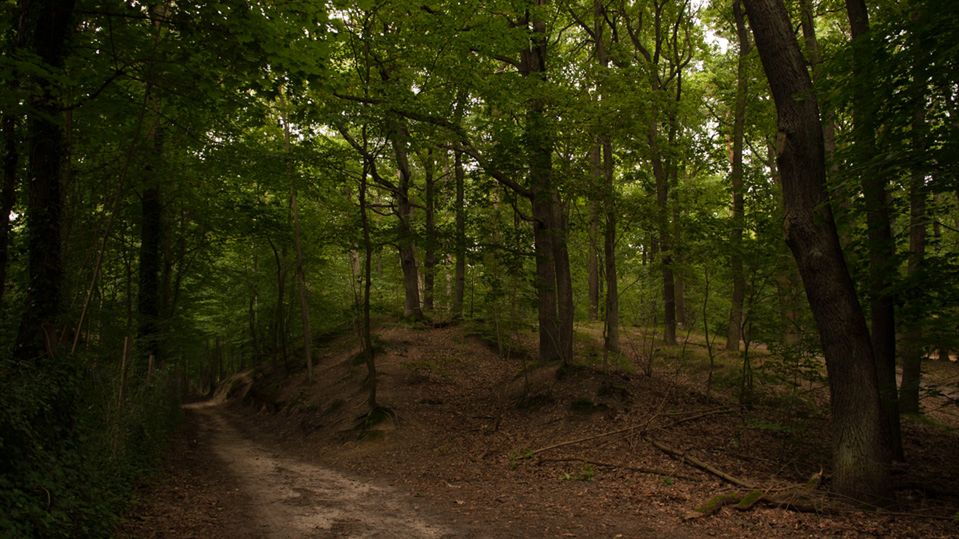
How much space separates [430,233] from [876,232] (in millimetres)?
8949

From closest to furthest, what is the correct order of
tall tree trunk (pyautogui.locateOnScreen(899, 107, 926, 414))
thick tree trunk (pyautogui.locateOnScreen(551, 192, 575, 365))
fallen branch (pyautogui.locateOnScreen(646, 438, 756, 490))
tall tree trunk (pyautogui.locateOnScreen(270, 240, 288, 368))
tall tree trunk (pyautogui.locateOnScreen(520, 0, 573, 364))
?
tall tree trunk (pyautogui.locateOnScreen(899, 107, 926, 414)), fallen branch (pyautogui.locateOnScreen(646, 438, 756, 490)), tall tree trunk (pyautogui.locateOnScreen(520, 0, 573, 364)), thick tree trunk (pyautogui.locateOnScreen(551, 192, 575, 365)), tall tree trunk (pyautogui.locateOnScreen(270, 240, 288, 368))

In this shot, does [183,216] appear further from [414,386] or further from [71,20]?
[71,20]

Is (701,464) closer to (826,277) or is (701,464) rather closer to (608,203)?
(826,277)

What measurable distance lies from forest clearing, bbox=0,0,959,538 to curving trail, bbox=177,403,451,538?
0.07 meters

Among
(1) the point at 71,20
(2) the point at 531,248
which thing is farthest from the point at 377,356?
(1) the point at 71,20

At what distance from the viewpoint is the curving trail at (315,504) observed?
648cm

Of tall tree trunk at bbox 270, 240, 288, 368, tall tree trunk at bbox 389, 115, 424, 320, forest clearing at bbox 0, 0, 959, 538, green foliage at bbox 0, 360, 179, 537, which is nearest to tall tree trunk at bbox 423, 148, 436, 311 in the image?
forest clearing at bbox 0, 0, 959, 538

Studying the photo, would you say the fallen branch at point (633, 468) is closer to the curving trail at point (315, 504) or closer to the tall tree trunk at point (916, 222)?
the curving trail at point (315, 504)

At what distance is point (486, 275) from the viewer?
41.8 feet

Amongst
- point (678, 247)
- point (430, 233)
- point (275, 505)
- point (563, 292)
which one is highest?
point (430, 233)

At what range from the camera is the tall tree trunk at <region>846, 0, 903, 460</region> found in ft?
21.1

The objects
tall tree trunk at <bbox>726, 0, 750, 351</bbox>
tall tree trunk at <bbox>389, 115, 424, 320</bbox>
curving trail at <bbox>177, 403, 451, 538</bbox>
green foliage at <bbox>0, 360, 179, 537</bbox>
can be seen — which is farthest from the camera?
tall tree trunk at <bbox>389, 115, 424, 320</bbox>

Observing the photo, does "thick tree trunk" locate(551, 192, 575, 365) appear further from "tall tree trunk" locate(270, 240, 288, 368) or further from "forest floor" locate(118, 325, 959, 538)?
"tall tree trunk" locate(270, 240, 288, 368)

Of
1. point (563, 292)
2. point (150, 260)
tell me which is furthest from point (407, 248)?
point (150, 260)
